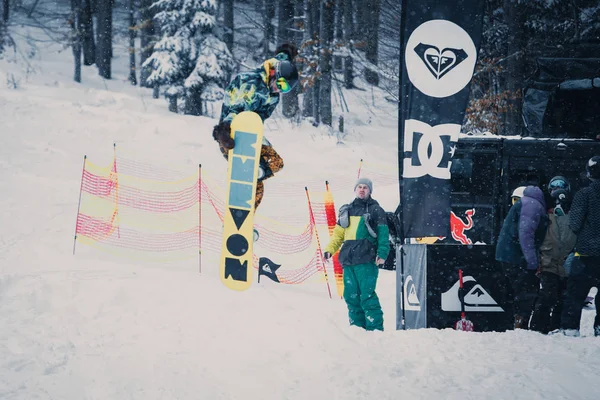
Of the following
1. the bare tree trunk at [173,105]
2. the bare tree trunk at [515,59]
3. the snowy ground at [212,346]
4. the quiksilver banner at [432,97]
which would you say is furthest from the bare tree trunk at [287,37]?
the quiksilver banner at [432,97]

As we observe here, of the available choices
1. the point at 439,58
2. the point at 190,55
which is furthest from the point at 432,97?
the point at 190,55

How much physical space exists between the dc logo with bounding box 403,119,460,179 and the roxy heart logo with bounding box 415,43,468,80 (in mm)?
516

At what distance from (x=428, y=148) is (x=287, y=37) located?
21.5m

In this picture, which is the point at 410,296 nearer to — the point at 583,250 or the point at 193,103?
the point at 583,250

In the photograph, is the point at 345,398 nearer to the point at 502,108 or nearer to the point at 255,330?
the point at 255,330

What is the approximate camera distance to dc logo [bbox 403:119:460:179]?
5730mm

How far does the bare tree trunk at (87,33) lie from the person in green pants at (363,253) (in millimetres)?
23861

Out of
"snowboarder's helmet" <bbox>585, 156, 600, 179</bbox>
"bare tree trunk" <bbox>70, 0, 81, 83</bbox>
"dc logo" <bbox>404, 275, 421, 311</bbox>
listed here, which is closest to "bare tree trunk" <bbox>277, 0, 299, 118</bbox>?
"bare tree trunk" <bbox>70, 0, 81, 83</bbox>

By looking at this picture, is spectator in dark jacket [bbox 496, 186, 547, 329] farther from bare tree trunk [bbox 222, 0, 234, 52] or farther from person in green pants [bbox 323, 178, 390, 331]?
bare tree trunk [bbox 222, 0, 234, 52]

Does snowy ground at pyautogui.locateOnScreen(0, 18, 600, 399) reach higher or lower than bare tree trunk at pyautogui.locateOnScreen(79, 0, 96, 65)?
lower

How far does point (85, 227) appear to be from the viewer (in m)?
9.48

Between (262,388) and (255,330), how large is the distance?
1019 mm

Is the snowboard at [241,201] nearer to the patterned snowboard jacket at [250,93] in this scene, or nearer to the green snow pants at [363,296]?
the patterned snowboard jacket at [250,93]

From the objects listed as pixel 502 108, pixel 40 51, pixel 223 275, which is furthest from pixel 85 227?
pixel 40 51
